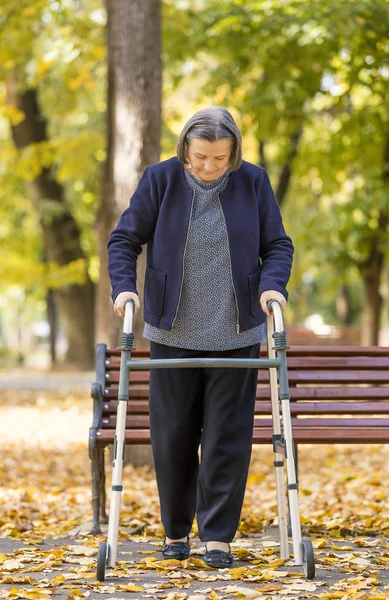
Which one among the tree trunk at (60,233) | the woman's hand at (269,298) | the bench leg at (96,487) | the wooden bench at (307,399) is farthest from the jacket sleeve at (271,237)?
the tree trunk at (60,233)

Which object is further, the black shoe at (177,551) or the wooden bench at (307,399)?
the wooden bench at (307,399)

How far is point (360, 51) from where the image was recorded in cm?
1005

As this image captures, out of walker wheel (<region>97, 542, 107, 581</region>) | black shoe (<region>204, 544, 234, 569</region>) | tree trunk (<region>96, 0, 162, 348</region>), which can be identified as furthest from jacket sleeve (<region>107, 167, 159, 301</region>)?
tree trunk (<region>96, 0, 162, 348</region>)

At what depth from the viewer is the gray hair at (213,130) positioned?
12.8 ft

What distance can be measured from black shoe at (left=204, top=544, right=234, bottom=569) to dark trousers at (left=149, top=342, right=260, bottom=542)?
6cm

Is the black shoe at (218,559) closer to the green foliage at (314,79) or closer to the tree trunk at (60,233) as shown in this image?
the green foliage at (314,79)

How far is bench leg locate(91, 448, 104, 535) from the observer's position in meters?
5.16

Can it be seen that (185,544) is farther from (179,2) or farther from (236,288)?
(179,2)

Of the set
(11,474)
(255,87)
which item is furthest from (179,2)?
(11,474)

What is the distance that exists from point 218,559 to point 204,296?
1.09 metres

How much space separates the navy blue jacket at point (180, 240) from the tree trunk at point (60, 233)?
1190 centimetres

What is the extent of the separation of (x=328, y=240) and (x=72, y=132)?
4771mm

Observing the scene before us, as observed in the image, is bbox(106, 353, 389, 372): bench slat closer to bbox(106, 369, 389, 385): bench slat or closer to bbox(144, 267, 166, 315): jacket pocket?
bbox(106, 369, 389, 385): bench slat

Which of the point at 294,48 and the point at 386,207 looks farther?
the point at 386,207
